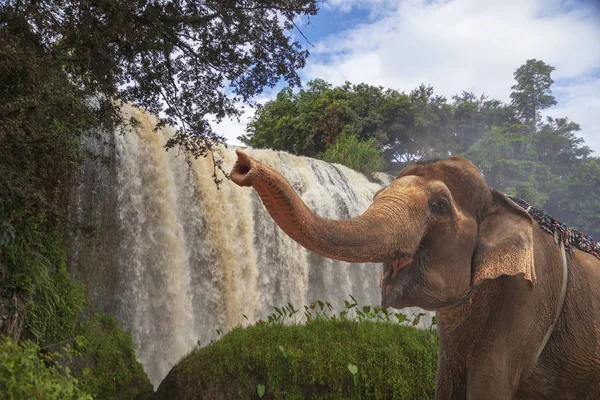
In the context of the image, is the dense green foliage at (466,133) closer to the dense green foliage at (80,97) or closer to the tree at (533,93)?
the tree at (533,93)

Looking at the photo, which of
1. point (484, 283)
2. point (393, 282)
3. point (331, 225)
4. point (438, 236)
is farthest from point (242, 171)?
point (484, 283)

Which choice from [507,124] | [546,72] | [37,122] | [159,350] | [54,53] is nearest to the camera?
[37,122]

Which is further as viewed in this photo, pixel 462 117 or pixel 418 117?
pixel 462 117

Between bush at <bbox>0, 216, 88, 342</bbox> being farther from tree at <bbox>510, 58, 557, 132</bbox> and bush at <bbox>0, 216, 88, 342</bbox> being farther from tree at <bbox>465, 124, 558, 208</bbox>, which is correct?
tree at <bbox>510, 58, 557, 132</bbox>

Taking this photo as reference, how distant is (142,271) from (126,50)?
12.2 ft

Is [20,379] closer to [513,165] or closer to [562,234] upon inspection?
[562,234]

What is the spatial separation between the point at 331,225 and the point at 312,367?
369 cm

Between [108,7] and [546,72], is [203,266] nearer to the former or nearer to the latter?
[108,7]

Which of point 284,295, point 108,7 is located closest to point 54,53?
point 108,7

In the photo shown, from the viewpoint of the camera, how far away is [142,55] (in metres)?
6.48

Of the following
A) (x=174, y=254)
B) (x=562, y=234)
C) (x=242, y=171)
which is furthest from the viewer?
(x=174, y=254)

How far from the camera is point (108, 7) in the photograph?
5059 mm

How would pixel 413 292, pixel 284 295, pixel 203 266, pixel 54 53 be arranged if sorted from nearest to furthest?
pixel 413 292 < pixel 54 53 < pixel 203 266 < pixel 284 295

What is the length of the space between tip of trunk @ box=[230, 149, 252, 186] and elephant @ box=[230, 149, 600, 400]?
0.48 meters
